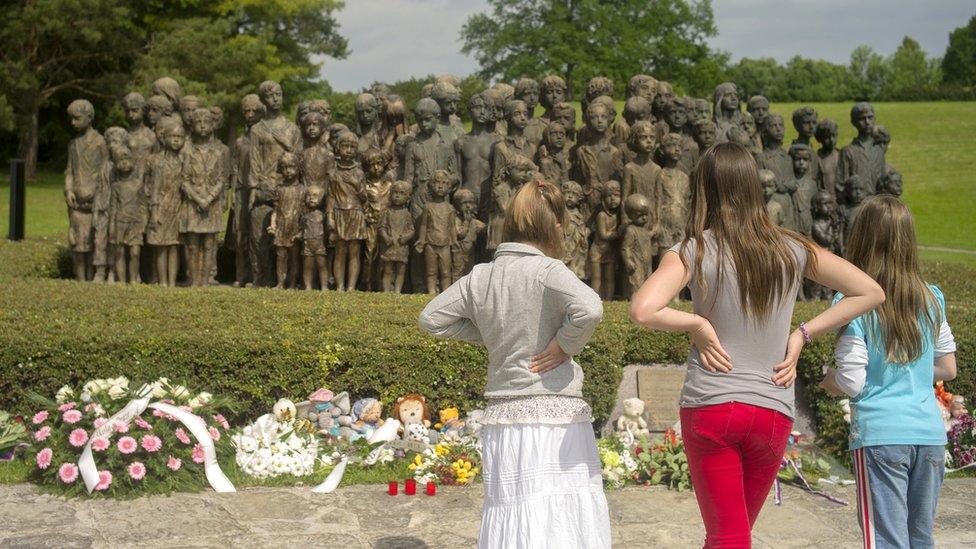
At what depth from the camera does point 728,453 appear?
11.4 feet

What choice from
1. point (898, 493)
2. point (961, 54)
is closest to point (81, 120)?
point (898, 493)

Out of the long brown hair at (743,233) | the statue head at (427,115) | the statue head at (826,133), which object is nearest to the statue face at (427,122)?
the statue head at (427,115)

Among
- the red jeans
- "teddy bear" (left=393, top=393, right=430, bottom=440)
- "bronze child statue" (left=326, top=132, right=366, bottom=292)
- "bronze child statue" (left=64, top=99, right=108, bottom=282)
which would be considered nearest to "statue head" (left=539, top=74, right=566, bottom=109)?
"bronze child statue" (left=326, top=132, right=366, bottom=292)

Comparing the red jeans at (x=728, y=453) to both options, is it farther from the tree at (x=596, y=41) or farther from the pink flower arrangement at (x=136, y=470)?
the tree at (x=596, y=41)

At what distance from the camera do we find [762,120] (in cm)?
1199

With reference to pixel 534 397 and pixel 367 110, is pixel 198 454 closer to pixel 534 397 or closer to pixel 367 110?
pixel 534 397

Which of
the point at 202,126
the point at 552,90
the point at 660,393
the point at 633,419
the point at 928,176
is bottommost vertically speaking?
the point at 633,419

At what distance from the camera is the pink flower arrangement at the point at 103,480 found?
5992 mm

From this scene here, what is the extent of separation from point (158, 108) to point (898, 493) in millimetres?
9175

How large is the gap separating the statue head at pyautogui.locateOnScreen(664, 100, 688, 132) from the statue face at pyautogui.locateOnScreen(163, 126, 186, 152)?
4593mm

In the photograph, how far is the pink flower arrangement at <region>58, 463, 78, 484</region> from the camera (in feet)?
19.8

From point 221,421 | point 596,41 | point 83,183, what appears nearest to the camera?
point 221,421

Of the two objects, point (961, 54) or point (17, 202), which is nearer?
point (17, 202)

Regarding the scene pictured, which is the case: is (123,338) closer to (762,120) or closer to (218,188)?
(218,188)
